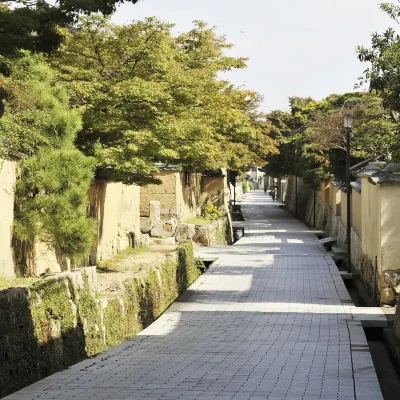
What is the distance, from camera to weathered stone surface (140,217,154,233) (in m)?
33.1

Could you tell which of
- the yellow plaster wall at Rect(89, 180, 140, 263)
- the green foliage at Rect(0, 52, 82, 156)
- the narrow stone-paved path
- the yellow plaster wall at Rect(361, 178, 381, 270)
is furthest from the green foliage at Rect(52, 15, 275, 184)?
the yellow plaster wall at Rect(361, 178, 381, 270)

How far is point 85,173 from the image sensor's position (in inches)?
730

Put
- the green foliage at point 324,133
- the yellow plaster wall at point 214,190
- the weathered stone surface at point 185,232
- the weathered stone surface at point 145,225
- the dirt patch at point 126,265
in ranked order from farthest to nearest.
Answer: the yellow plaster wall at point 214,190, the weathered stone surface at point 185,232, the weathered stone surface at point 145,225, the green foliage at point 324,133, the dirt patch at point 126,265

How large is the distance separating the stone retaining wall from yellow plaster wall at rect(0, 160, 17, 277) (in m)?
2.17

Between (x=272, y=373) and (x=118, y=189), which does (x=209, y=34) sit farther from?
(x=272, y=373)

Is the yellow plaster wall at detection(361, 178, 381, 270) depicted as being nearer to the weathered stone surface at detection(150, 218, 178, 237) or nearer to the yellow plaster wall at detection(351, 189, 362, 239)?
the yellow plaster wall at detection(351, 189, 362, 239)

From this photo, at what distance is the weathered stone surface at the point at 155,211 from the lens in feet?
111

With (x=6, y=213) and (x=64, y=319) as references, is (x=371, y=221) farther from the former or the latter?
(x=64, y=319)

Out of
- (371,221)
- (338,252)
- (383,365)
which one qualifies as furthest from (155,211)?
(383,365)

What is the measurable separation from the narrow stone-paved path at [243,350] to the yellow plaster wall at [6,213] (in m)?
3.63

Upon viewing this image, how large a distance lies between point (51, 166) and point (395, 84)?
7.84m

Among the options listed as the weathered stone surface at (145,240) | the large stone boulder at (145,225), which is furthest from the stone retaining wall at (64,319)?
the large stone boulder at (145,225)

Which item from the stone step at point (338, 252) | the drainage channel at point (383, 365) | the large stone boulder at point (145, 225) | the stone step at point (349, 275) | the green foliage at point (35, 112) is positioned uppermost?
the green foliage at point (35, 112)

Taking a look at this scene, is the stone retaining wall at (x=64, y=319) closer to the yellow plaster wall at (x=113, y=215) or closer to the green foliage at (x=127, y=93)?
the green foliage at (x=127, y=93)
